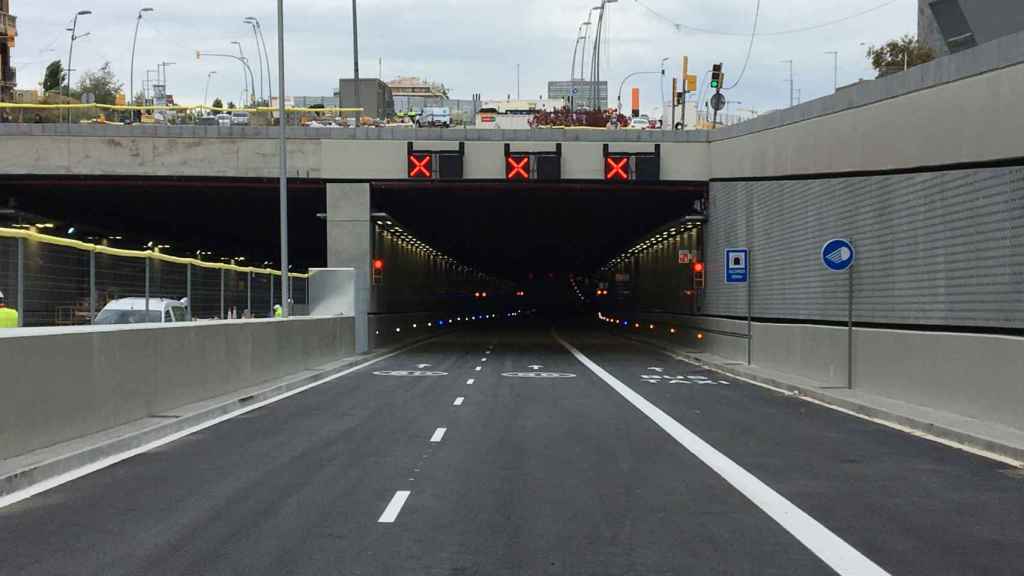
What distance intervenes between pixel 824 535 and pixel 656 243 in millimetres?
53940

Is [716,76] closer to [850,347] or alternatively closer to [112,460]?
[850,347]

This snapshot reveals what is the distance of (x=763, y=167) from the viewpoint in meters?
→ 32.7

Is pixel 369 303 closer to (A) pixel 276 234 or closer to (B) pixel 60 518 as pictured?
(A) pixel 276 234

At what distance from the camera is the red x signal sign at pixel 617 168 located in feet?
126

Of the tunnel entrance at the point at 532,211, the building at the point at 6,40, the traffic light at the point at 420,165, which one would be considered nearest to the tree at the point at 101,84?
the building at the point at 6,40

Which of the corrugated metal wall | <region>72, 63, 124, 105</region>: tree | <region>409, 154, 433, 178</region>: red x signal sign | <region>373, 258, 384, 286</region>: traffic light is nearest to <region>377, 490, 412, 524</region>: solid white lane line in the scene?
the corrugated metal wall

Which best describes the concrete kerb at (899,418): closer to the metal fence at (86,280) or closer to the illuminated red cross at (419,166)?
the metal fence at (86,280)

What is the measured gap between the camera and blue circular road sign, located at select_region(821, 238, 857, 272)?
2270cm

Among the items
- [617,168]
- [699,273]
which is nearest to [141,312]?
[617,168]

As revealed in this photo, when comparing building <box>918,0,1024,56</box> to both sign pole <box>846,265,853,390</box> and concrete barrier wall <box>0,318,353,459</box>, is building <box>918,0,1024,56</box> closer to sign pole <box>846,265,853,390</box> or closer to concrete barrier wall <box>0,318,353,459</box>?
sign pole <box>846,265,853,390</box>

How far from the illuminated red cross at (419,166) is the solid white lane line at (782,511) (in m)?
21.5

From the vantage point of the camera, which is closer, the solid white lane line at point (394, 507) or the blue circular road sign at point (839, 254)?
the solid white lane line at point (394, 507)

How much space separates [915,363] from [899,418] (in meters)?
2.14

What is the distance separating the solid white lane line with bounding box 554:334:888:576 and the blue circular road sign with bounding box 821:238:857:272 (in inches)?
253
